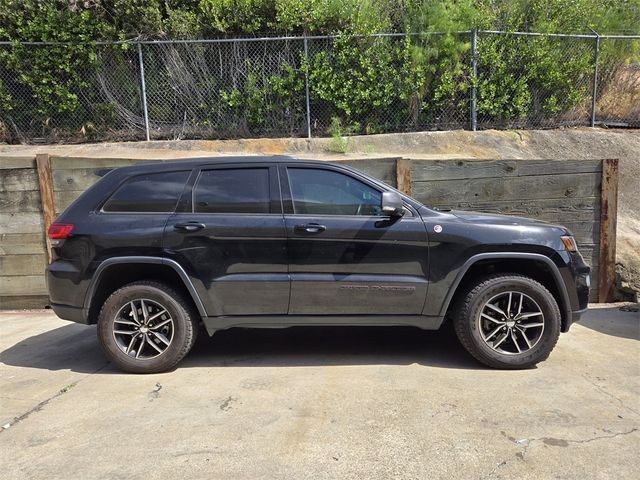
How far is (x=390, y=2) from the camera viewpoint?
10.5 m

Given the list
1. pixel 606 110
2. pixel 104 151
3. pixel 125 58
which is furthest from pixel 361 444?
pixel 606 110

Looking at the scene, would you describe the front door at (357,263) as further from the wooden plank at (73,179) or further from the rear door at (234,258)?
the wooden plank at (73,179)

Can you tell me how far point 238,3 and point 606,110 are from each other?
793cm

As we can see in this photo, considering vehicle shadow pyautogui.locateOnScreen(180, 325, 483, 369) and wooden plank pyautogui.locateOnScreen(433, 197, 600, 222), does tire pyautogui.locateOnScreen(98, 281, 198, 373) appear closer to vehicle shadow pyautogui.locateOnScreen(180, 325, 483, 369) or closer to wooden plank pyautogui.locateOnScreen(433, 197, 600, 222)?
vehicle shadow pyautogui.locateOnScreen(180, 325, 483, 369)

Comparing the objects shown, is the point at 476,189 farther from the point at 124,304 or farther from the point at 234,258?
the point at 124,304

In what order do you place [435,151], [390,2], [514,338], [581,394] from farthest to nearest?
[390,2], [435,151], [514,338], [581,394]

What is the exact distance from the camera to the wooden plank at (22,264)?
6.94 meters

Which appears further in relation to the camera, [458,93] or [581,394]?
[458,93]

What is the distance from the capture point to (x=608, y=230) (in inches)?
265

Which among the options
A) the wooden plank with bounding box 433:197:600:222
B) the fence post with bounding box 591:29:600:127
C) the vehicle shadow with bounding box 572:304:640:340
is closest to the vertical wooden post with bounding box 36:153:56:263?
the wooden plank with bounding box 433:197:600:222

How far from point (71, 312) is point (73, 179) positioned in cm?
292

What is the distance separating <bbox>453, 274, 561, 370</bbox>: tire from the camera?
4.36 metres

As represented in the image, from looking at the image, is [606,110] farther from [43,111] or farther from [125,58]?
[43,111]

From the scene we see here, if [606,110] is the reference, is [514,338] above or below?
below
